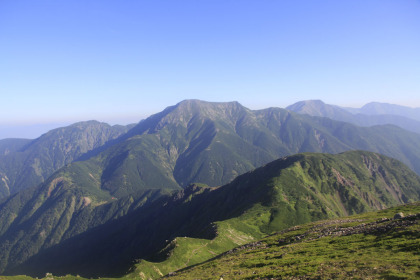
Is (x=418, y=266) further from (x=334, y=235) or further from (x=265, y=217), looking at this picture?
(x=265, y=217)

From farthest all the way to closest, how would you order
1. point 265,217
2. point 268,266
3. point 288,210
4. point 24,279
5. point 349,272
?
point 288,210
point 265,217
point 24,279
point 268,266
point 349,272

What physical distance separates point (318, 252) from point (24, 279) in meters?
118

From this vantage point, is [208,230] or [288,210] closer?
[208,230]

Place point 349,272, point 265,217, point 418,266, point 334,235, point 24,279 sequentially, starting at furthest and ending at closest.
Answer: point 265,217, point 24,279, point 334,235, point 349,272, point 418,266

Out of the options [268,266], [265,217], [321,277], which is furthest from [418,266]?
[265,217]

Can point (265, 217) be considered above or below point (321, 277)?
below

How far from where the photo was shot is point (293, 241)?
75.1 meters

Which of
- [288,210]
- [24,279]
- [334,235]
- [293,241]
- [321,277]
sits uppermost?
[321,277]

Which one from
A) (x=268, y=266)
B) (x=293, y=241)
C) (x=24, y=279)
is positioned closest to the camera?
(x=268, y=266)

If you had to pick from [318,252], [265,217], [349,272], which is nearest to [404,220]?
[318,252]

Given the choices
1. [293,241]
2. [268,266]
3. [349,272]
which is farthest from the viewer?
[293,241]

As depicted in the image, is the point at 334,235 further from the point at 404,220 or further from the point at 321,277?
the point at 321,277

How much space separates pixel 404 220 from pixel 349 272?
34.9 m

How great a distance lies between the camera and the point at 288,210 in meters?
198
